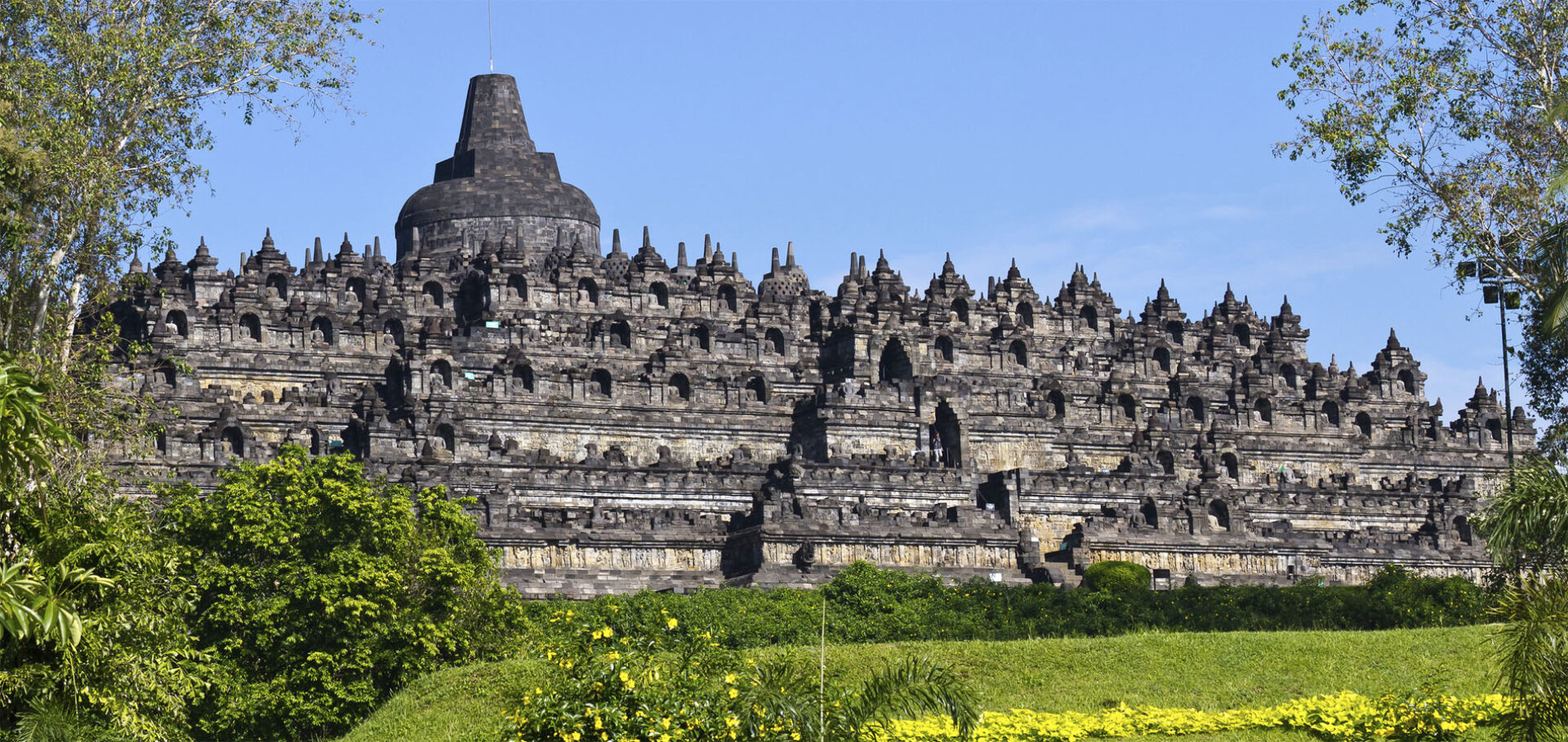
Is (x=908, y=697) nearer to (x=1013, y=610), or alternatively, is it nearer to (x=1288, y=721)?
(x=1288, y=721)

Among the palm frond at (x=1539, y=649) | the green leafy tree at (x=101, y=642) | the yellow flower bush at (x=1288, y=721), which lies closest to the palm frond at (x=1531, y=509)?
the palm frond at (x=1539, y=649)

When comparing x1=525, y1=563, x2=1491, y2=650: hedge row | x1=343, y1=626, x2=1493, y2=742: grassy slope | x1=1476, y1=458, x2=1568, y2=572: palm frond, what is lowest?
x1=343, y1=626, x2=1493, y2=742: grassy slope

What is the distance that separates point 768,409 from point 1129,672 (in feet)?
170

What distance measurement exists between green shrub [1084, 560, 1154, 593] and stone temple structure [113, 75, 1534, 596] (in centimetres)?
450

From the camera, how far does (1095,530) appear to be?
8725 centimetres

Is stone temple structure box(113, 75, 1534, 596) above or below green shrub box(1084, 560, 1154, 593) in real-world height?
above

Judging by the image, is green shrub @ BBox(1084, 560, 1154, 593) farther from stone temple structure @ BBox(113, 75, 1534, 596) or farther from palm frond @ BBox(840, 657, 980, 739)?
palm frond @ BBox(840, 657, 980, 739)

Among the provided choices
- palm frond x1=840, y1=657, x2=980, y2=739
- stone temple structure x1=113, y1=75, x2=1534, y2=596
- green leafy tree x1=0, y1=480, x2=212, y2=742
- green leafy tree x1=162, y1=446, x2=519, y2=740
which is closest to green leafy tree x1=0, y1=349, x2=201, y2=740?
green leafy tree x1=0, y1=480, x2=212, y2=742

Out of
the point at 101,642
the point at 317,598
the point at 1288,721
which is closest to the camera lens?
the point at 101,642

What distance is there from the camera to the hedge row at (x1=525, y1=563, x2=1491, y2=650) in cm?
6156

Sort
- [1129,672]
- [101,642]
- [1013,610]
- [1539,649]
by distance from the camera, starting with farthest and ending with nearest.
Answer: [1013,610], [1129,672], [101,642], [1539,649]

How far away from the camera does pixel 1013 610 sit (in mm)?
64438

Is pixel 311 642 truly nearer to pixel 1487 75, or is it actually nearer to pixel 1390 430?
pixel 1487 75

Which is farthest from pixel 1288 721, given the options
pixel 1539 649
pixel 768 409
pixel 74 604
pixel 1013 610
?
pixel 768 409
